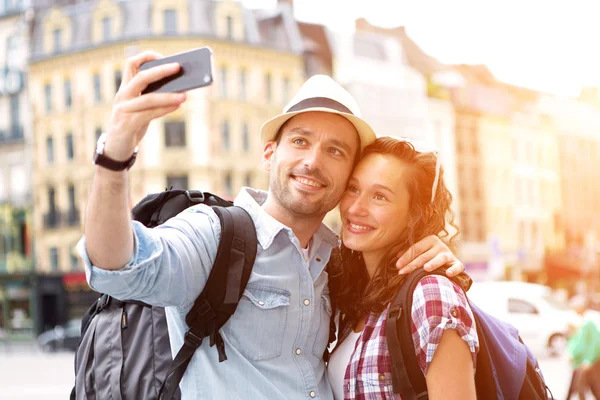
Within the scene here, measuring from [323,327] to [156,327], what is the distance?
0.68 meters

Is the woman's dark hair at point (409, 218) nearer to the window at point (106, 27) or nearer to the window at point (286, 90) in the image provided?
the window at point (286, 90)

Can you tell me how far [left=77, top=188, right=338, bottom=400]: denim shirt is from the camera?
2.64 metres

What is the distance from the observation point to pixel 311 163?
3.12 meters

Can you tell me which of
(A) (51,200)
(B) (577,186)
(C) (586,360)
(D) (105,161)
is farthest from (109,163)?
(B) (577,186)

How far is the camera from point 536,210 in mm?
47156

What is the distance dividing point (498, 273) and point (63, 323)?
2123 cm

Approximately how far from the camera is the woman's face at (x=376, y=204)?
3283 mm

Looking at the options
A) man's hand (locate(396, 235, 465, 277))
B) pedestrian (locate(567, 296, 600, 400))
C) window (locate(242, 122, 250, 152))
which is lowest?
pedestrian (locate(567, 296, 600, 400))

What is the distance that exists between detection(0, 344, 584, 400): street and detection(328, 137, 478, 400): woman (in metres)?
9.91

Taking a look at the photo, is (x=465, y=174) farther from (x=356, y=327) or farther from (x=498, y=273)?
(x=356, y=327)

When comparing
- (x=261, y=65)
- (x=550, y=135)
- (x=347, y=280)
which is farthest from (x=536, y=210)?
(x=347, y=280)

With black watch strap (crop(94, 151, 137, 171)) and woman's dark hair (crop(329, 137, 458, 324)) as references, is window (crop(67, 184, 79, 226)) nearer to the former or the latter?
woman's dark hair (crop(329, 137, 458, 324))

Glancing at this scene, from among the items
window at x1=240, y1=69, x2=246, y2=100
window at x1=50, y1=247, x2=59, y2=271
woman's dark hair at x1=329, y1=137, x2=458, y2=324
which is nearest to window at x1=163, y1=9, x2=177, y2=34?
window at x1=240, y1=69, x2=246, y2=100

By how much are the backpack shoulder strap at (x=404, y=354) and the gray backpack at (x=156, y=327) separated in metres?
0.58
